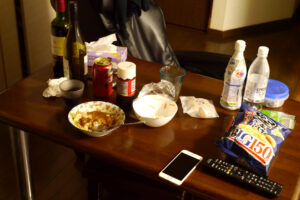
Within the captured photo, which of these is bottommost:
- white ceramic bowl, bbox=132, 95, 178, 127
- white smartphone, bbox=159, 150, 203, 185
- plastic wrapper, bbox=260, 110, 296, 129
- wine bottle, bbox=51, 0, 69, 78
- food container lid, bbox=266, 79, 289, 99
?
white smartphone, bbox=159, 150, 203, 185

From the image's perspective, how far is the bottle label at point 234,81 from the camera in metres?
1.25

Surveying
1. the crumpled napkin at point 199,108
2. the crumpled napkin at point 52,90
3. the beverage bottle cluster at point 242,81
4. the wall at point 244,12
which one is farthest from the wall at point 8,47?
the wall at point 244,12

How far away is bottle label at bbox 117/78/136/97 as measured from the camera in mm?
1229

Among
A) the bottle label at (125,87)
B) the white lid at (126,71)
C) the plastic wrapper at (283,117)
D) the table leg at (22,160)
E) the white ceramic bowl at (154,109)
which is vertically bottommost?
the table leg at (22,160)

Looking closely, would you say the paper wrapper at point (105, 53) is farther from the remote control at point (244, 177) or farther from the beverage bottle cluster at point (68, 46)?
the remote control at point (244, 177)

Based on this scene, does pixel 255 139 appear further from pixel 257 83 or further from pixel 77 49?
pixel 77 49

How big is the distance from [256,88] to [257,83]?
17mm

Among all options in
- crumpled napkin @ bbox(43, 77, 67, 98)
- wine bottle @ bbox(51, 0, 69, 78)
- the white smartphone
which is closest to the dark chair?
wine bottle @ bbox(51, 0, 69, 78)

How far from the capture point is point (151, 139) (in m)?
1.15

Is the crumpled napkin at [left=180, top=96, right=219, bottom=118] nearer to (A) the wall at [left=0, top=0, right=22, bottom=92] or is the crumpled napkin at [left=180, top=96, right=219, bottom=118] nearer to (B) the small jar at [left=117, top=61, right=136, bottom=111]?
(B) the small jar at [left=117, top=61, right=136, bottom=111]

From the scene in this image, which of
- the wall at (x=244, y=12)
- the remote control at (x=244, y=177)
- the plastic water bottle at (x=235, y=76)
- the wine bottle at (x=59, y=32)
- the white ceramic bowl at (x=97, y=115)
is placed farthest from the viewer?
the wall at (x=244, y=12)

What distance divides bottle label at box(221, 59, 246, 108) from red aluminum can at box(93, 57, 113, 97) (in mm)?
401

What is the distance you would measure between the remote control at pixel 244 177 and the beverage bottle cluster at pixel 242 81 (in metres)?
0.31

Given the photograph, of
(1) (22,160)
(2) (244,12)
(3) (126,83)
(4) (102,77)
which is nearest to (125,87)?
(3) (126,83)
